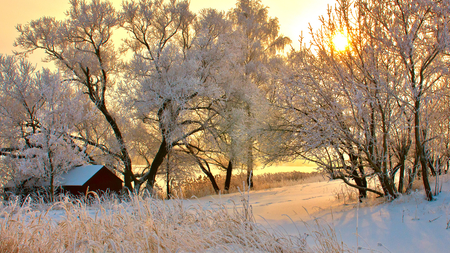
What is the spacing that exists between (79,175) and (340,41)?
1144cm

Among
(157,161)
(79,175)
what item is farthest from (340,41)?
(79,175)

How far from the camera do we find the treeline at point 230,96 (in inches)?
225

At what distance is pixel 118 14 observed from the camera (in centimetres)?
1435

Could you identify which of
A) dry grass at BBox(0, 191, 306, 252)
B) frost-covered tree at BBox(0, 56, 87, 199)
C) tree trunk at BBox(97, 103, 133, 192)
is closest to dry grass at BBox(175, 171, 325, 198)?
tree trunk at BBox(97, 103, 133, 192)

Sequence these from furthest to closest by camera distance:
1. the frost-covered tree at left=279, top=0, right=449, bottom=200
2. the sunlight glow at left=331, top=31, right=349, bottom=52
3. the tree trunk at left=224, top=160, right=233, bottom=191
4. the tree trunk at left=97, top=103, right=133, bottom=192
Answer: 1. the tree trunk at left=224, top=160, right=233, bottom=191
2. the tree trunk at left=97, top=103, right=133, bottom=192
3. the sunlight glow at left=331, top=31, right=349, bottom=52
4. the frost-covered tree at left=279, top=0, right=449, bottom=200

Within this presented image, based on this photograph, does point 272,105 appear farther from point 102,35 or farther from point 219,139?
point 102,35

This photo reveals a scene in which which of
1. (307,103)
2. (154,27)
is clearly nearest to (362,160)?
(307,103)

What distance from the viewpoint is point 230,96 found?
546 inches

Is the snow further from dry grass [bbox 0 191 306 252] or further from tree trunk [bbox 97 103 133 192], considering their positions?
tree trunk [bbox 97 103 133 192]

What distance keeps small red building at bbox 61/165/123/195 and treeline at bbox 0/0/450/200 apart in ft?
3.33

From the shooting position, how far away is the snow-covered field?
345 cm

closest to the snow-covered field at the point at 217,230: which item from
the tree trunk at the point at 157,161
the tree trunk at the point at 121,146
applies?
the tree trunk at the point at 157,161

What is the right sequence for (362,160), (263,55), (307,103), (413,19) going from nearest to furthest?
(413,19)
(307,103)
(362,160)
(263,55)

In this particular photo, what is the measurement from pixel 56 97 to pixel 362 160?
9.50m
